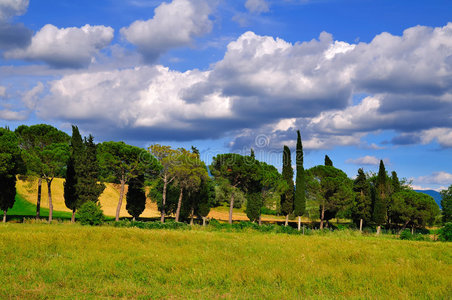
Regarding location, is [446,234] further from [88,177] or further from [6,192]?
[6,192]

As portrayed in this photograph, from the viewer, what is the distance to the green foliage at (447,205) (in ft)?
250

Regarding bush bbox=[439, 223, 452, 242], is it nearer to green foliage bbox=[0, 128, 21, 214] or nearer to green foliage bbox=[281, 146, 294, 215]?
green foliage bbox=[281, 146, 294, 215]

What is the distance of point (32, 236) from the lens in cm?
1852

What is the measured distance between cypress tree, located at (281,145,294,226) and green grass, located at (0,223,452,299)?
41900 mm

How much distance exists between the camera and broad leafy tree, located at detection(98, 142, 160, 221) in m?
45.9

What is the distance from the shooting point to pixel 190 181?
159 feet

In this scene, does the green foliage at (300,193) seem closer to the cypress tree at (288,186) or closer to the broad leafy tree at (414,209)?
the cypress tree at (288,186)

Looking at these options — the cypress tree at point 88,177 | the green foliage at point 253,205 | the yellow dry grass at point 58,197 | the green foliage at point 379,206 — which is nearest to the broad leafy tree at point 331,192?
the green foliage at point 379,206

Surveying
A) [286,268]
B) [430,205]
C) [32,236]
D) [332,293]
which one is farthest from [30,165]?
→ [430,205]

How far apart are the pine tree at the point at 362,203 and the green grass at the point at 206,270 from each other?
4571cm

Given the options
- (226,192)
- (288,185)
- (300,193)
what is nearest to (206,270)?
(226,192)

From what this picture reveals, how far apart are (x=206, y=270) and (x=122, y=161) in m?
36.2

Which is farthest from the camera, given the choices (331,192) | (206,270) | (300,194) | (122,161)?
(331,192)

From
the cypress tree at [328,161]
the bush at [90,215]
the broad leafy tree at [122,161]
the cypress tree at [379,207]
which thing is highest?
the cypress tree at [328,161]
